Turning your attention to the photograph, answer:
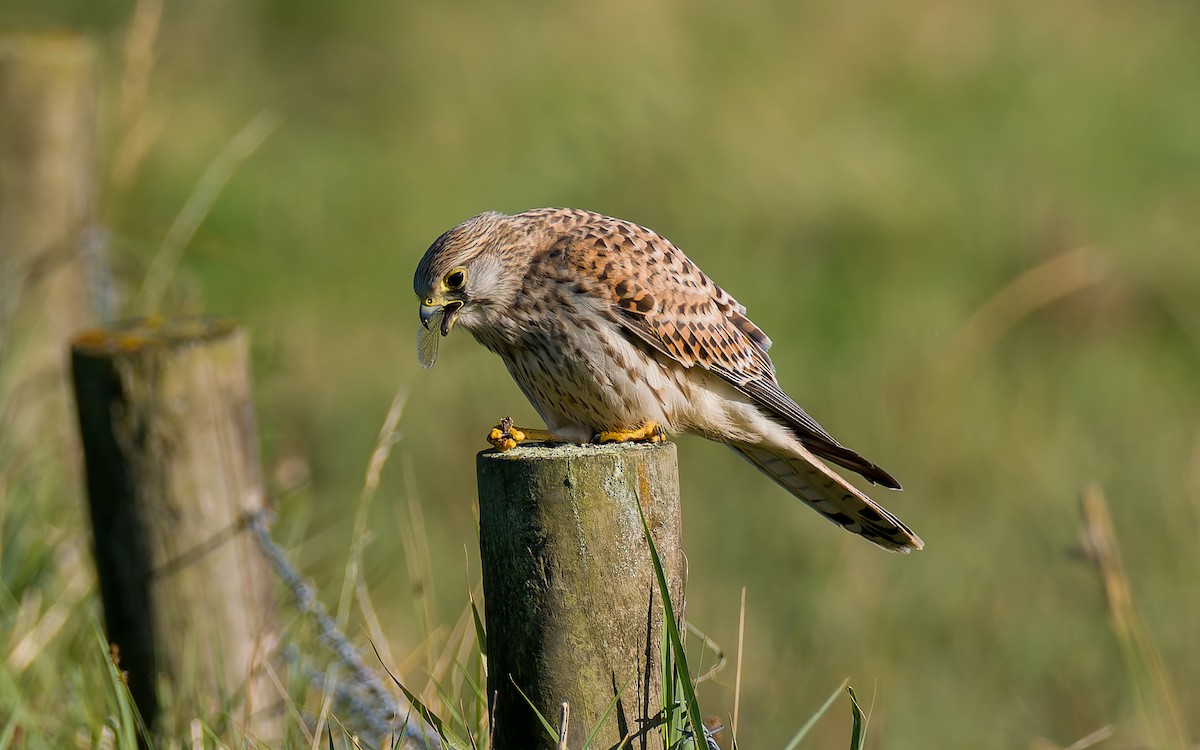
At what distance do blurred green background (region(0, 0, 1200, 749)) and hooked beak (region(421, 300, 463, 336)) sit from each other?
3.70 ft

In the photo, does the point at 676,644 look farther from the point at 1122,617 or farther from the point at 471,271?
the point at 471,271

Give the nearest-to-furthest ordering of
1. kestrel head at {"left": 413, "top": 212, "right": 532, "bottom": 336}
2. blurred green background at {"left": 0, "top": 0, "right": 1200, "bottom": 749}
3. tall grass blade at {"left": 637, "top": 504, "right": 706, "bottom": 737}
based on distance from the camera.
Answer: tall grass blade at {"left": 637, "top": 504, "right": 706, "bottom": 737}, kestrel head at {"left": 413, "top": 212, "right": 532, "bottom": 336}, blurred green background at {"left": 0, "top": 0, "right": 1200, "bottom": 749}

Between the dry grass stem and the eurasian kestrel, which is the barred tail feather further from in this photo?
the dry grass stem

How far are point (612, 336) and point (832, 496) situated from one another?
2.33 feet

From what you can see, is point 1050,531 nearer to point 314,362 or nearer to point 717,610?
point 717,610

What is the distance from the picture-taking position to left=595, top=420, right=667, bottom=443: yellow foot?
3334 millimetres

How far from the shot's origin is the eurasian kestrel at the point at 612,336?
337 cm

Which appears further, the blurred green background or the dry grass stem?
the blurred green background

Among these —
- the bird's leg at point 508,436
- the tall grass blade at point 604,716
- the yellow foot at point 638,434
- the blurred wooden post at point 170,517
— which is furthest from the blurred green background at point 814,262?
the tall grass blade at point 604,716

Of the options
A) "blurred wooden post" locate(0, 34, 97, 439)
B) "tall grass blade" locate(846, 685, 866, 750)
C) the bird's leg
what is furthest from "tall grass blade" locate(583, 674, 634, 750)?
"blurred wooden post" locate(0, 34, 97, 439)

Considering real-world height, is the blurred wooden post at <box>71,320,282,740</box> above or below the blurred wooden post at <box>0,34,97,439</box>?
below

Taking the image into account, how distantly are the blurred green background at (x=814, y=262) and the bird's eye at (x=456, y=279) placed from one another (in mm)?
1205

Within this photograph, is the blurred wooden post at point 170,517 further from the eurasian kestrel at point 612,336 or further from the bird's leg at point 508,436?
the bird's leg at point 508,436

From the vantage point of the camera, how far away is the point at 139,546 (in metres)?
3.40
